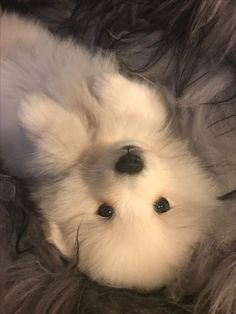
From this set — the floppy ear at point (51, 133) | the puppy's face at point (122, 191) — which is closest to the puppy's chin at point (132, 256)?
the puppy's face at point (122, 191)

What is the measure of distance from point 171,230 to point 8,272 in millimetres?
269

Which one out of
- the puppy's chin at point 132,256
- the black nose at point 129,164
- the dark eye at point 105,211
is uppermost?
the black nose at point 129,164

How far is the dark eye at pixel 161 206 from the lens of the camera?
3.18 feet

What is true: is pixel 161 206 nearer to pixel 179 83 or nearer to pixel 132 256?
pixel 132 256

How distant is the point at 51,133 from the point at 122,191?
17 centimetres

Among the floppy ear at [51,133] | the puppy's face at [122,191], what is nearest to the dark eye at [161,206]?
the puppy's face at [122,191]

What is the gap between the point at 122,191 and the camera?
93 centimetres

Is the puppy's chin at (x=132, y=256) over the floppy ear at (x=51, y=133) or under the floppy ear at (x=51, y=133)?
under

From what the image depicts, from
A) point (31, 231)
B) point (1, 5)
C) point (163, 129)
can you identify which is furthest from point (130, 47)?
point (31, 231)

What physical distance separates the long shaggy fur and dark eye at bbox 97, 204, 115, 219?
107 millimetres

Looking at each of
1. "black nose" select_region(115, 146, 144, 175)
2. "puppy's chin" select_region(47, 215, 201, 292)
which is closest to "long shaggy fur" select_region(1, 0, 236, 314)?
"puppy's chin" select_region(47, 215, 201, 292)

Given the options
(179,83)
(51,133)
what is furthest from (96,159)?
(179,83)

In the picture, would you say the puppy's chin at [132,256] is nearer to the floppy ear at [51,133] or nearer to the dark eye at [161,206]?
the dark eye at [161,206]

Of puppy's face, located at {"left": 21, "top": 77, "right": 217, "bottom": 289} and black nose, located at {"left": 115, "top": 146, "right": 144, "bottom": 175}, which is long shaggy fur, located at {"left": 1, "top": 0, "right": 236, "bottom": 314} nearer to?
puppy's face, located at {"left": 21, "top": 77, "right": 217, "bottom": 289}
